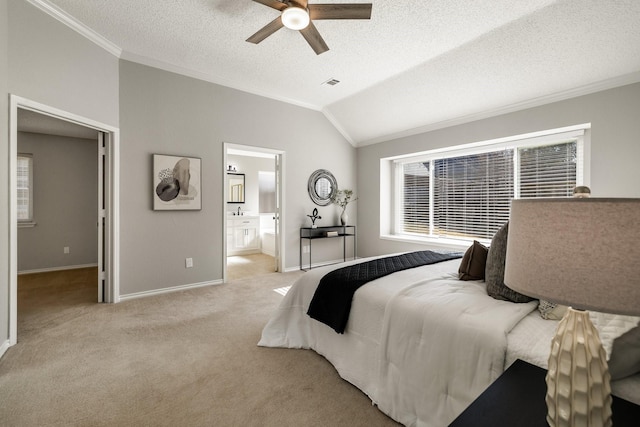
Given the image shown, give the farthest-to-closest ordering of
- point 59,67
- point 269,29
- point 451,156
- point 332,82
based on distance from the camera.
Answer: point 451,156, point 332,82, point 59,67, point 269,29

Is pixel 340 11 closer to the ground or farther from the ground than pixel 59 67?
farther from the ground

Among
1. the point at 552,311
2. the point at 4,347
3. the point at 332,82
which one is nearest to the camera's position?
the point at 552,311

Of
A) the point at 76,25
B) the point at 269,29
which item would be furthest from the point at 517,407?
the point at 76,25

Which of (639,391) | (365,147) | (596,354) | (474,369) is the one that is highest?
(365,147)

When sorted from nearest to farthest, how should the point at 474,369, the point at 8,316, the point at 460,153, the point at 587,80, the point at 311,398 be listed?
1. the point at 474,369
2. the point at 311,398
3. the point at 8,316
4. the point at 587,80
5. the point at 460,153

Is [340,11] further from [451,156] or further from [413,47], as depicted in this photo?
[451,156]

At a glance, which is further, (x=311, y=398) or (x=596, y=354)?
(x=311, y=398)

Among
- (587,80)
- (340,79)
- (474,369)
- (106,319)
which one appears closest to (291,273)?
(106,319)

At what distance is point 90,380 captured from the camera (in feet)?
6.41

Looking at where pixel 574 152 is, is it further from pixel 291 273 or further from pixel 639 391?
pixel 291 273

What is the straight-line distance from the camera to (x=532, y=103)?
3.73 m

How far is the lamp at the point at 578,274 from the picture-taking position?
0.57m

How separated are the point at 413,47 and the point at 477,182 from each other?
2.35 m

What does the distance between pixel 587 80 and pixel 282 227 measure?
13.9ft
